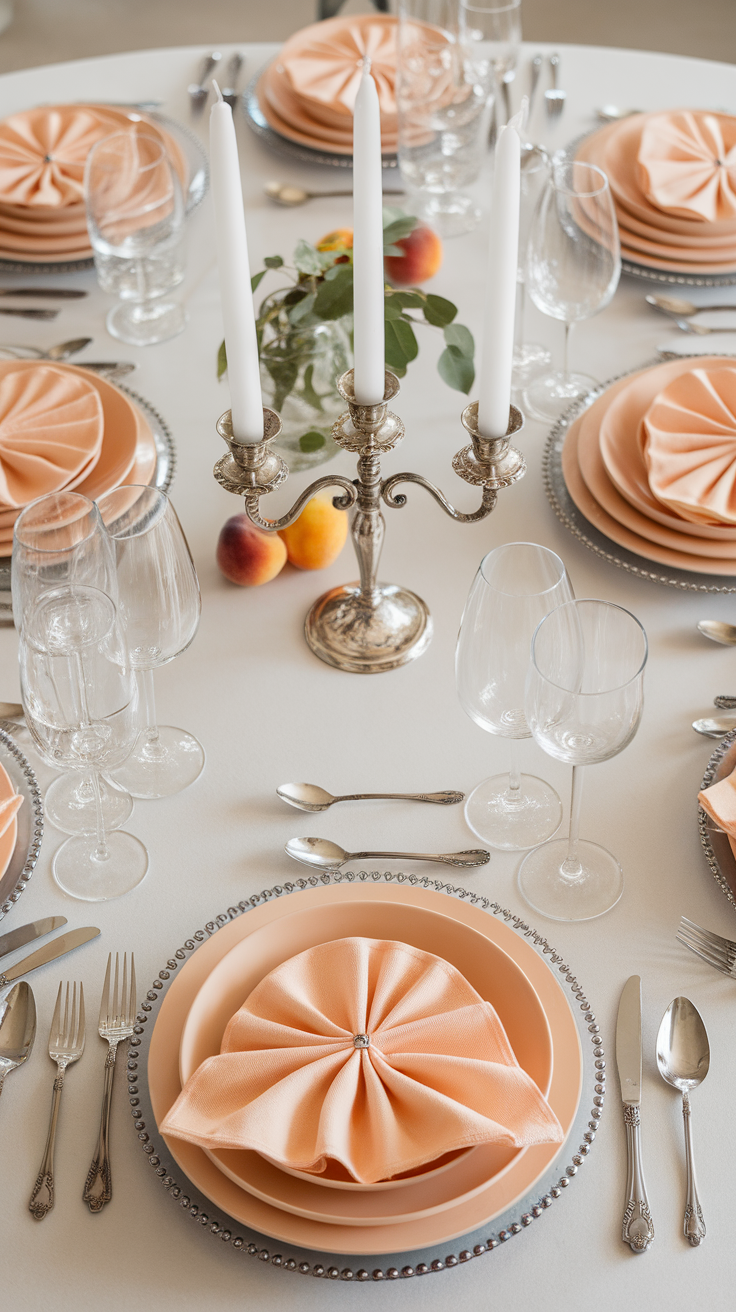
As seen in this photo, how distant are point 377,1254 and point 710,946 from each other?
374 millimetres

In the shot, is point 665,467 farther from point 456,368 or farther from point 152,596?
point 152,596

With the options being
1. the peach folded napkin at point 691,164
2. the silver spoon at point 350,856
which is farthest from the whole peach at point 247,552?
the peach folded napkin at point 691,164

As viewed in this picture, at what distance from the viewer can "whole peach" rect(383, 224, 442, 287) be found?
162 centimetres

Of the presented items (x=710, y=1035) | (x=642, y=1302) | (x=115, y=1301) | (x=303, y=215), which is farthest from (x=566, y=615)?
(x=303, y=215)

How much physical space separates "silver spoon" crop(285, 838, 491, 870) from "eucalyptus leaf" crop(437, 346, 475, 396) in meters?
0.51

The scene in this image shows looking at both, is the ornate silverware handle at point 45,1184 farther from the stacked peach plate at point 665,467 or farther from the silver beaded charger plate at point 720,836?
the stacked peach plate at point 665,467

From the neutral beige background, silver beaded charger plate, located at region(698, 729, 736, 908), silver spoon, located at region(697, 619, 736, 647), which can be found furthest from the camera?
the neutral beige background

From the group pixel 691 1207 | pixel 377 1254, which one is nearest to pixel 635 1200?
pixel 691 1207

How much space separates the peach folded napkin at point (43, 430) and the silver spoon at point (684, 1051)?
858 millimetres

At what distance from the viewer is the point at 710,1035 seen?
902 millimetres

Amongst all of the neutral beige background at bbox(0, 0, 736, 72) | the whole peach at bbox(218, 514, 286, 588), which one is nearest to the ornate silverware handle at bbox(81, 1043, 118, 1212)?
the whole peach at bbox(218, 514, 286, 588)

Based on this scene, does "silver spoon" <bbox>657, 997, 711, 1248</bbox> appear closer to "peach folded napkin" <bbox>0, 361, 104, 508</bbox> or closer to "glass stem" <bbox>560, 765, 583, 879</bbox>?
"glass stem" <bbox>560, 765, 583, 879</bbox>

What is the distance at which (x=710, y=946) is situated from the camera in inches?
37.4

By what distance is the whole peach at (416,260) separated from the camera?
5.31ft
